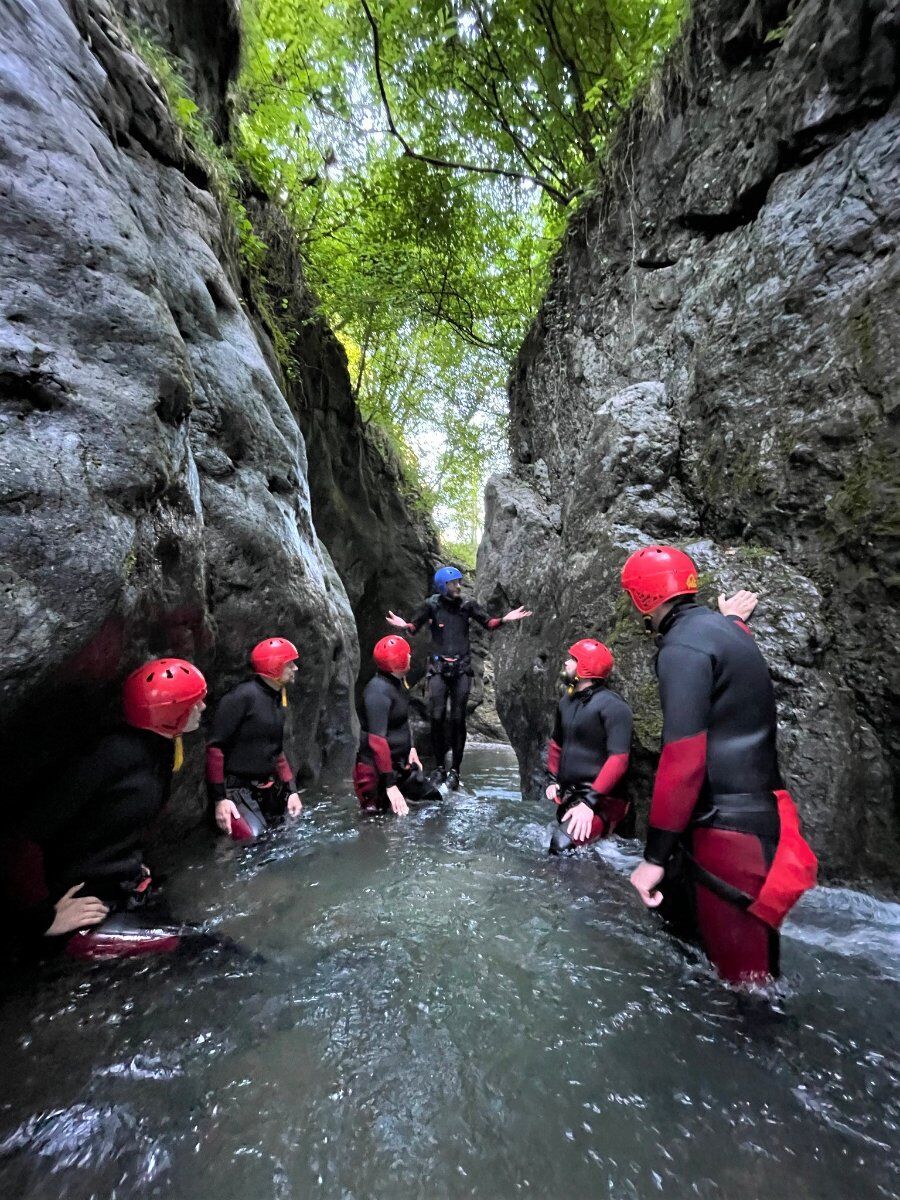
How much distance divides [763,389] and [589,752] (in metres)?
3.34

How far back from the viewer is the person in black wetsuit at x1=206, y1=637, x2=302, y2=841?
4.18 metres

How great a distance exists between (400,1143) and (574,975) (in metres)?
1.17

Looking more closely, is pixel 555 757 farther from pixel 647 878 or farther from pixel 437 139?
pixel 437 139

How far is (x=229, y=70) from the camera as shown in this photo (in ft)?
25.2

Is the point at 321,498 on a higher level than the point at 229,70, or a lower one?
lower

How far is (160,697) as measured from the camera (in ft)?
8.91

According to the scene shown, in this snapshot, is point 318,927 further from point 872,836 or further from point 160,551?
point 872,836

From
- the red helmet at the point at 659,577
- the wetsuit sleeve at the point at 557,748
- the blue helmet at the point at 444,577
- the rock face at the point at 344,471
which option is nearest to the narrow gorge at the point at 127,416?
the blue helmet at the point at 444,577

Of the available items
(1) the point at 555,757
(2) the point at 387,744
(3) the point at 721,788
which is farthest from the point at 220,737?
(3) the point at 721,788

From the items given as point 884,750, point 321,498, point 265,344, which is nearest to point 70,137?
point 265,344

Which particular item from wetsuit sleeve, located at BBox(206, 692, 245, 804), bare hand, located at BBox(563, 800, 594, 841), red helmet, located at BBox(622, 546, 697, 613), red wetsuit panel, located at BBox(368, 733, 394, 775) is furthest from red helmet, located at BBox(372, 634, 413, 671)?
red helmet, located at BBox(622, 546, 697, 613)

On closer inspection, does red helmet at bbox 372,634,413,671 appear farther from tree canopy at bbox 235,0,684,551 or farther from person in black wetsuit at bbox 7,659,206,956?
tree canopy at bbox 235,0,684,551

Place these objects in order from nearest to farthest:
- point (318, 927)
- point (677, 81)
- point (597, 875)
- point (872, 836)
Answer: point (318, 927) < point (872, 836) < point (597, 875) < point (677, 81)

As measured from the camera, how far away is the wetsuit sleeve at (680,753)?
233 cm
